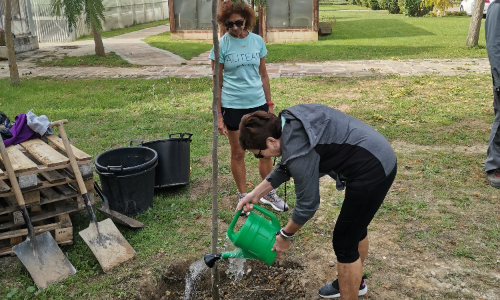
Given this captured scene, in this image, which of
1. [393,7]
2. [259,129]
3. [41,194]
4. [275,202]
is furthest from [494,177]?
[393,7]

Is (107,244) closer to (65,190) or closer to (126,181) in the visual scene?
(126,181)

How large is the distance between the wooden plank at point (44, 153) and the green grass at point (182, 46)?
9624mm

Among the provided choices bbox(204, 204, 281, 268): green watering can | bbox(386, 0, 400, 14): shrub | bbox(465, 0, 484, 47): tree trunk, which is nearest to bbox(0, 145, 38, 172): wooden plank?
bbox(204, 204, 281, 268): green watering can

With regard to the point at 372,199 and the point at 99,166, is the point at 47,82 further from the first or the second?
the point at 372,199

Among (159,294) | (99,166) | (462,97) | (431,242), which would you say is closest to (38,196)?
(99,166)

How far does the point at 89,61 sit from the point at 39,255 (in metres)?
10.4

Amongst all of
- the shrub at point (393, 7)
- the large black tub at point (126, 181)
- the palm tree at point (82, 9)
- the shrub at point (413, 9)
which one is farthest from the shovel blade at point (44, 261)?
the shrub at point (393, 7)

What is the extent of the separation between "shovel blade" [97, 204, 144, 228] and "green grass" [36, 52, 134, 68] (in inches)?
350

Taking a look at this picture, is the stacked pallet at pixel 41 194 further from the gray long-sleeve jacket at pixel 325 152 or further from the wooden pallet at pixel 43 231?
the gray long-sleeve jacket at pixel 325 152

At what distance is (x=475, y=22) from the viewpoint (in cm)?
1324

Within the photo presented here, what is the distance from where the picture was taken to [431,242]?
3.67m

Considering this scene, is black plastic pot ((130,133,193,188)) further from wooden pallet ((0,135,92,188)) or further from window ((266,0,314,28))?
window ((266,0,314,28))

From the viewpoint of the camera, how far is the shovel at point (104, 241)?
3412mm

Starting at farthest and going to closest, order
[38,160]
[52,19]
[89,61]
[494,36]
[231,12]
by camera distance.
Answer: [52,19] < [89,61] < [494,36] < [38,160] < [231,12]
